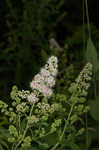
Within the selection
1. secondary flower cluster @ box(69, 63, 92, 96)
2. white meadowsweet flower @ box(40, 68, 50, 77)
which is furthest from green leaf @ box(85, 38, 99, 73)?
white meadowsweet flower @ box(40, 68, 50, 77)

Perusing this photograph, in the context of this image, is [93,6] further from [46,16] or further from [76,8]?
[46,16]

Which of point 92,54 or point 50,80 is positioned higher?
point 92,54

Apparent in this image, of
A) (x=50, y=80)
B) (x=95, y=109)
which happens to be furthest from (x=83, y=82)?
(x=95, y=109)

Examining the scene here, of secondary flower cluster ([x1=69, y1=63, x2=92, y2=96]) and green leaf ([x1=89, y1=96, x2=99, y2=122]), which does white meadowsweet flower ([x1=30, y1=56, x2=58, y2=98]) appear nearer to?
secondary flower cluster ([x1=69, y1=63, x2=92, y2=96])

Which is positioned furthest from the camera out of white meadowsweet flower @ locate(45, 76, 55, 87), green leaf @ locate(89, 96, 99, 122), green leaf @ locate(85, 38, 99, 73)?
green leaf @ locate(89, 96, 99, 122)

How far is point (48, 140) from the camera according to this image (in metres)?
1.08

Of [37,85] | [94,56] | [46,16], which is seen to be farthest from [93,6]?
[37,85]

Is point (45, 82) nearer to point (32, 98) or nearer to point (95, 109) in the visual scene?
point (32, 98)

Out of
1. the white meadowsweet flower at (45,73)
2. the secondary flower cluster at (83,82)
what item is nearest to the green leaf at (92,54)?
the secondary flower cluster at (83,82)

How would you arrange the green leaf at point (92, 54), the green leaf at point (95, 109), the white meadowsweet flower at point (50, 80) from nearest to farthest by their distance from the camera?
1. the white meadowsweet flower at point (50, 80)
2. the green leaf at point (92, 54)
3. the green leaf at point (95, 109)

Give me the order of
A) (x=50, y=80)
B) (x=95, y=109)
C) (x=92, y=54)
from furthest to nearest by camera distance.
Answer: (x=95, y=109)
(x=92, y=54)
(x=50, y=80)

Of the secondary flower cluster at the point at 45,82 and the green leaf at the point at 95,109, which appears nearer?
the secondary flower cluster at the point at 45,82

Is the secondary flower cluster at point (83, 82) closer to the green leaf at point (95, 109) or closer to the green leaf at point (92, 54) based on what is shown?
the green leaf at point (92, 54)

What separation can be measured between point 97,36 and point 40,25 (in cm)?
47
